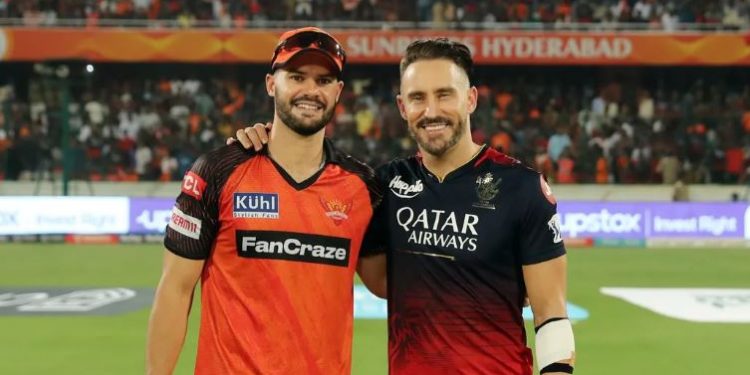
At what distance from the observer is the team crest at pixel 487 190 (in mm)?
3391

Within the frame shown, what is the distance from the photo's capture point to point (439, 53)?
3.37 m

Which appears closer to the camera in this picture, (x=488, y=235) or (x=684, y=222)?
(x=488, y=235)

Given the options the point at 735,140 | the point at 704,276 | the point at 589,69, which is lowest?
the point at 704,276

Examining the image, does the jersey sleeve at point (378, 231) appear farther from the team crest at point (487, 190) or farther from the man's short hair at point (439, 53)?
the man's short hair at point (439, 53)

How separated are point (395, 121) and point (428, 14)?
4.22m

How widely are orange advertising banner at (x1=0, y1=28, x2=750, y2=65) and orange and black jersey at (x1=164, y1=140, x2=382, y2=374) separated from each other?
68.4 feet

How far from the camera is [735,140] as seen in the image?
21703 millimetres

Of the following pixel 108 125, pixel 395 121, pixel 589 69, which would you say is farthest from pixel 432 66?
pixel 589 69

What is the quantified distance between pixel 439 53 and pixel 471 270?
83 cm

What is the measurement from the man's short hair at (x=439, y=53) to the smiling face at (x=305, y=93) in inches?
12.7

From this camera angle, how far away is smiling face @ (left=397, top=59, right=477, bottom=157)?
11.0 ft

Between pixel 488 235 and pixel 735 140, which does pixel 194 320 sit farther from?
pixel 735 140

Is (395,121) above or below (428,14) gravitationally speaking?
below

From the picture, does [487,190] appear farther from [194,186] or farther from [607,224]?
[607,224]
